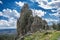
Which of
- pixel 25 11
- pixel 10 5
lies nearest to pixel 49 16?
pixel 25 11

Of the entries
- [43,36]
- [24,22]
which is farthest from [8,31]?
[43,36]

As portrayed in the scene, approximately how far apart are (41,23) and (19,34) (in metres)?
1.20

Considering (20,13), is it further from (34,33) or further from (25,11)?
(34,33)

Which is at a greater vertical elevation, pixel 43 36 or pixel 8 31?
pixel 8 31

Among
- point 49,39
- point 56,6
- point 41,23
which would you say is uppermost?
point 56,6

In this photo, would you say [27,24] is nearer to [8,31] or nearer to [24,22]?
[24,22]

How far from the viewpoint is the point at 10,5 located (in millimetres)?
10312

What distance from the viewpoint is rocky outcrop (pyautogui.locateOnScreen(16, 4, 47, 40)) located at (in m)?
9.83

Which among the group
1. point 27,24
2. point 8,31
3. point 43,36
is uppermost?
point 27,24

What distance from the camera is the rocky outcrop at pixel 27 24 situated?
9.83 metres

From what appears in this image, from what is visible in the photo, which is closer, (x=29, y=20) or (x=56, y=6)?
(x=29, y=20)

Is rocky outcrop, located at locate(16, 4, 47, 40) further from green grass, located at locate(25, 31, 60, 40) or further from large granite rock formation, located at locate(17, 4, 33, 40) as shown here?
green grass, located at locate(25, 31, 60, 40)

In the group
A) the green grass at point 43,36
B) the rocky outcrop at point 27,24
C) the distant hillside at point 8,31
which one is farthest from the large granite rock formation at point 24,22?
the green grass at point 43,36

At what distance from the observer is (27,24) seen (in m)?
9.86
